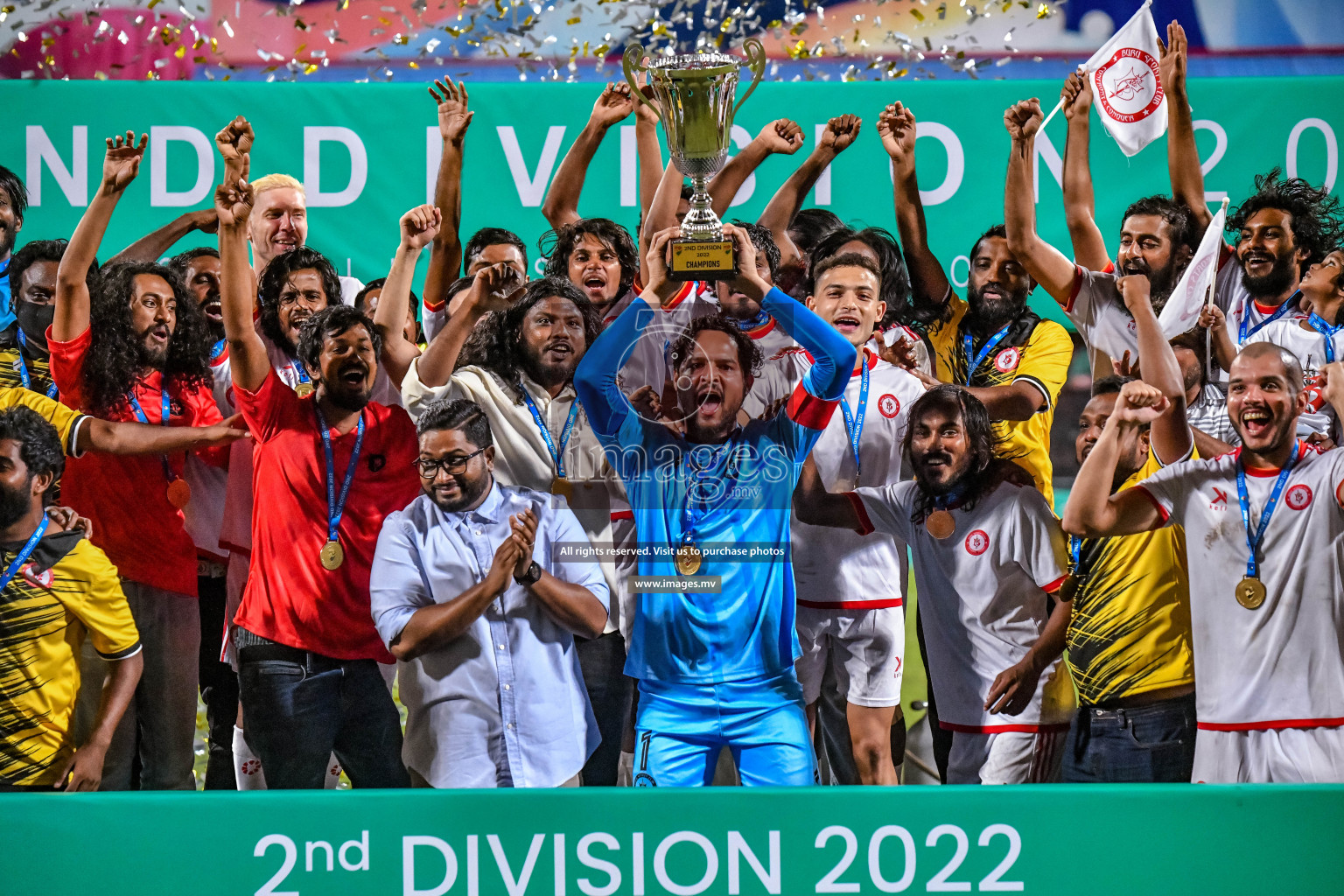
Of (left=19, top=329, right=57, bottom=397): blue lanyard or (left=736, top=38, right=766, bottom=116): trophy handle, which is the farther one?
(left=19, top=329, right=57, bottom=397): blue lanyard

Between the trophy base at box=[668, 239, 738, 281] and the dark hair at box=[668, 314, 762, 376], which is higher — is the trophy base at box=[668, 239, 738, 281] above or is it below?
above

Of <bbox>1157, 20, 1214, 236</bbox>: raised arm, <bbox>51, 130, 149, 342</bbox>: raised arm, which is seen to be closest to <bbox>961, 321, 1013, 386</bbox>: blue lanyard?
<bbox>1157, 20, 1214, 236</bbox>: raised arm

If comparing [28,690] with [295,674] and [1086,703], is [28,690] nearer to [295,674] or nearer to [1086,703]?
[295,674]

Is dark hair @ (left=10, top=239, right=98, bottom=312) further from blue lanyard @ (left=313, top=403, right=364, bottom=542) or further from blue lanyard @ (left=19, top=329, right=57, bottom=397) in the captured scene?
blue lanyard @ (left=313, top=403, right=364, bottom=542)

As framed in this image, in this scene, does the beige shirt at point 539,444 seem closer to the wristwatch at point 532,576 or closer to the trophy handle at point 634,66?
the wristwatch at point 532,576

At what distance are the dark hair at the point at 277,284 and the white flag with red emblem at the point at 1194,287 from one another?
2.35 metres

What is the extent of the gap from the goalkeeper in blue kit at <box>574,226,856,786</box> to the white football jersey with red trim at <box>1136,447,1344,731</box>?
1.03 m

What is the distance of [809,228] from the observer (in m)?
3.47

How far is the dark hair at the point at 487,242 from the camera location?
344cm

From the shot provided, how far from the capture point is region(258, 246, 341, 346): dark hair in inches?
134

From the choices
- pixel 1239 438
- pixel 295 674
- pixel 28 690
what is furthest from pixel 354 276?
pixel 1239 438

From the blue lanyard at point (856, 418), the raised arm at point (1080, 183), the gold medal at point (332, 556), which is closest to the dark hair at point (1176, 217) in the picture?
the raised arm at point (1080, 183)

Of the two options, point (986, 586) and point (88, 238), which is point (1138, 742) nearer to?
point (986, 586)

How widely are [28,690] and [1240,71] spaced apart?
12.6 ft
